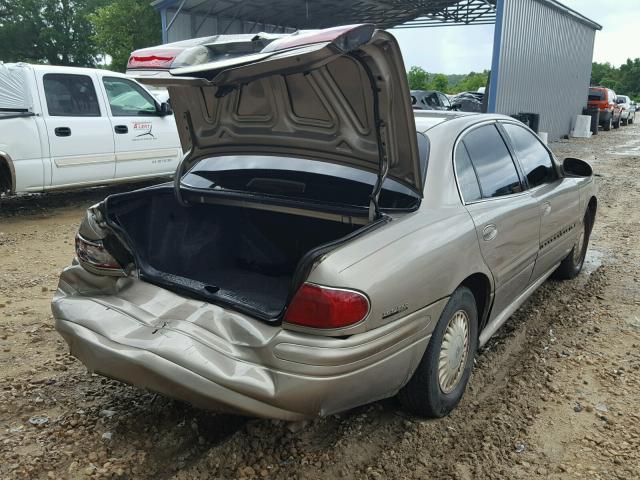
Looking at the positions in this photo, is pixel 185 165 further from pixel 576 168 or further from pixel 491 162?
pixel 576 168

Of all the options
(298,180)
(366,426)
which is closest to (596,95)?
(298,180)

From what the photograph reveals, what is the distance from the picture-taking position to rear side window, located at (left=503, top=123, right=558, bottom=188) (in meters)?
3.79

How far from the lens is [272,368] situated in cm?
220

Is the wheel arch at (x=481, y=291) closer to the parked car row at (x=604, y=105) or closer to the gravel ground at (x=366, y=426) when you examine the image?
the gravel ground at (x=366, y=426)

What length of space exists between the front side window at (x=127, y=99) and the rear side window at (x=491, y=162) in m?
5.74

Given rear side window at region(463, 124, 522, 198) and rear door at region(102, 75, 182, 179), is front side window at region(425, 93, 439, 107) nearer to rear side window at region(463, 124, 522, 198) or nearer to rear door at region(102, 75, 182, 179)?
rear door at region(102, 75, 182, 179)

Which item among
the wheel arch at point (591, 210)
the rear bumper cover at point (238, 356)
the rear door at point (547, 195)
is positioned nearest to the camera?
the rear bumper cover at point (238, 356)

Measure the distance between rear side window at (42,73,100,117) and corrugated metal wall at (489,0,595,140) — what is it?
10810mm

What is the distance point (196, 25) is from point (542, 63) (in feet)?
37.7

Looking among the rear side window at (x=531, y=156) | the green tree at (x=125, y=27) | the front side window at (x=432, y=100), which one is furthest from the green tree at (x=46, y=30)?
the rear side window at (x=531, y=156)

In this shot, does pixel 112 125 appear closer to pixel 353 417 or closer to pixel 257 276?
pixel 257 276

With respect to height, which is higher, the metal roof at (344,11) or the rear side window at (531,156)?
the metal roof at (344,11)

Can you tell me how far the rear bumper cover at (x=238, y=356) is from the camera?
216 cm

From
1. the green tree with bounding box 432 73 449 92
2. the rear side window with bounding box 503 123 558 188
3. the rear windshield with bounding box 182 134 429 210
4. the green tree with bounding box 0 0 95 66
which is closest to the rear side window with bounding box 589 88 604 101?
the green tree with bounding box 432 73 449 92
